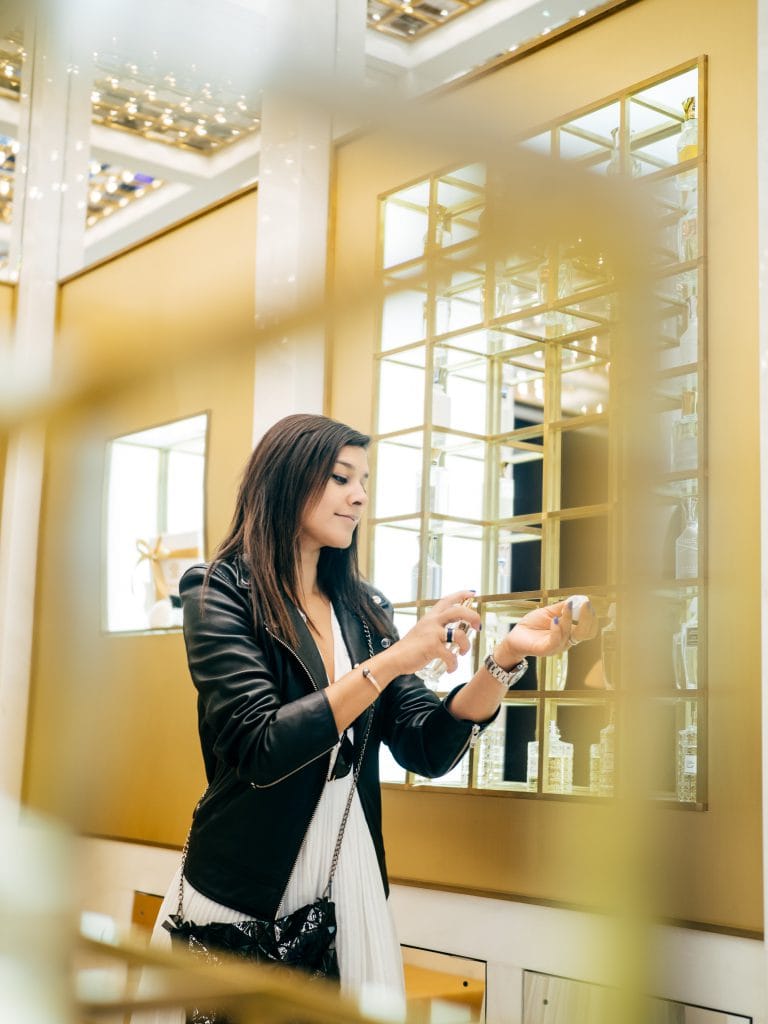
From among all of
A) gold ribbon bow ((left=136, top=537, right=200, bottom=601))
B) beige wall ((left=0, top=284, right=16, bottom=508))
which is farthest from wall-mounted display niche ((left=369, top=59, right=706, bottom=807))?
beige wall ((left=0, top=284, right=16, bottom=508))

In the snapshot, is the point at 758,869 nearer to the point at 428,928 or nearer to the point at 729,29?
the point at 428,928

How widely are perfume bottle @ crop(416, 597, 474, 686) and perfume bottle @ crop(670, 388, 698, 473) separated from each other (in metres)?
0.47

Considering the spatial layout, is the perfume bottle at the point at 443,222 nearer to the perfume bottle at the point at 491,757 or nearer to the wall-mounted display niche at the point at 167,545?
the perfume bottle at the point at 491,757

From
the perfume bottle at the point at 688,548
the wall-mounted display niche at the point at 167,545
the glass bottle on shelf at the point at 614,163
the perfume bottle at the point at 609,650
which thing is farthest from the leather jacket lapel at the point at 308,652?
the wall-mounted display niche at the point at 167,545

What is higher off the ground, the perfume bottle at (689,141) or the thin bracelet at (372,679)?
the perfume bottle at (689,141)

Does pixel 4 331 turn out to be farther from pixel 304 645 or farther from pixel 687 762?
pixel 687 762

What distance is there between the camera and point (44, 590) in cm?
27

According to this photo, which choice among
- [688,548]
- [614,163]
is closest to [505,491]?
[688,548]

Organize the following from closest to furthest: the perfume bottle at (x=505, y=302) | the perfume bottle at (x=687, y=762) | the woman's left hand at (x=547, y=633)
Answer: the woman's left hand at (x=547, y=633) → the perfume bottle at (x=687, y=762) → the perfume bottle at (x=505, y=302)

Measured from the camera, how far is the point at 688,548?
1.93m

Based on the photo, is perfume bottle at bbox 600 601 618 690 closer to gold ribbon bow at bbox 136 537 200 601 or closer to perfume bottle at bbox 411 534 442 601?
perfume bottle at bbox 411 534 442 601

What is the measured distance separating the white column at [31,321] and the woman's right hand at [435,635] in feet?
2.54

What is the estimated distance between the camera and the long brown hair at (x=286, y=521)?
1415 mm

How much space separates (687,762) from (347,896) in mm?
782
